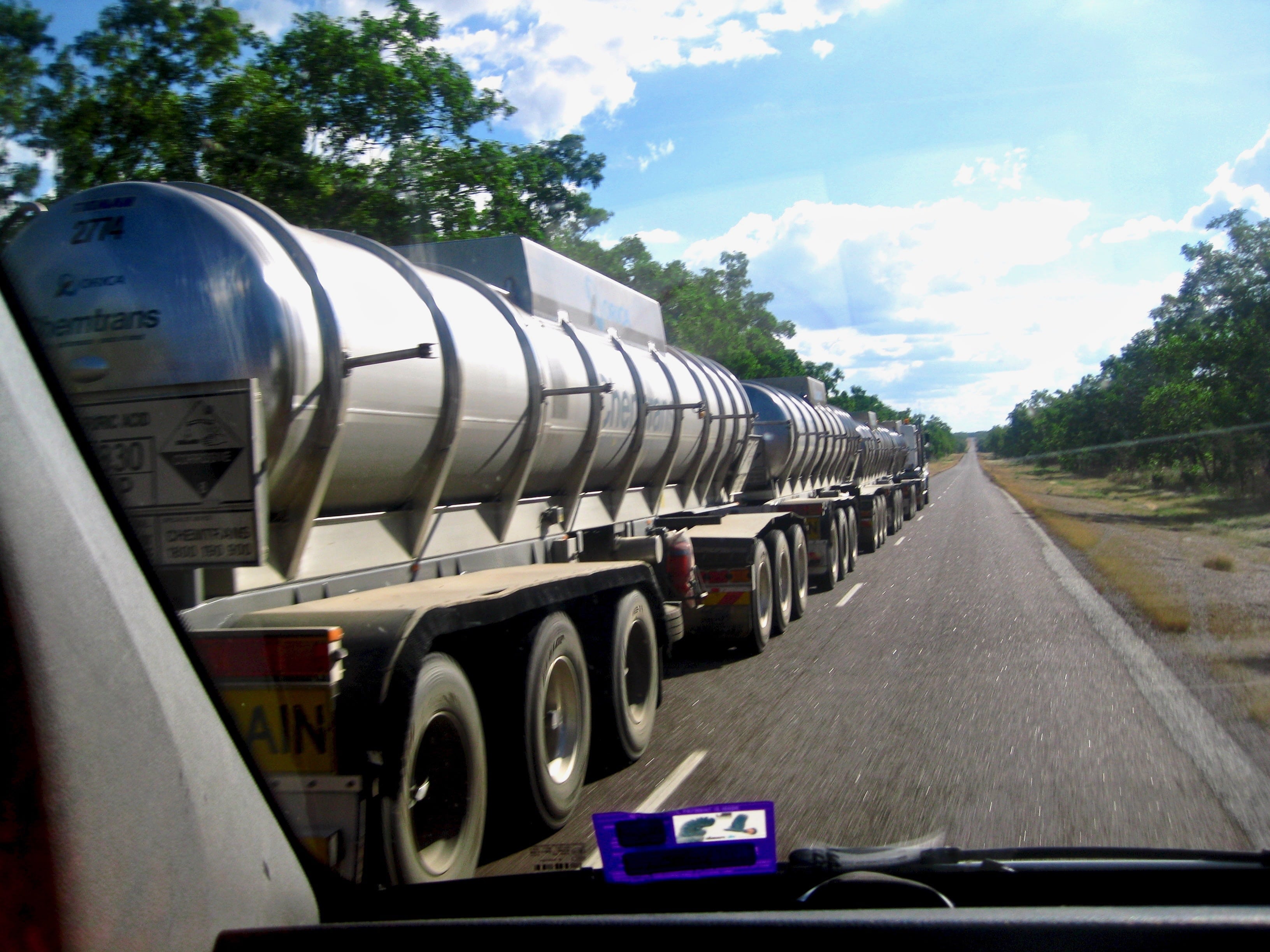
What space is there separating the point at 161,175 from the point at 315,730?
2.37 m

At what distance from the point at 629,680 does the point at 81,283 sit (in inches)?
164

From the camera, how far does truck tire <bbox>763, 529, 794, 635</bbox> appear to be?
1152cm

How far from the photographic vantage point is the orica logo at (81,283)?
4.10m

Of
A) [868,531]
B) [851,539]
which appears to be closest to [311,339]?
[851,539]

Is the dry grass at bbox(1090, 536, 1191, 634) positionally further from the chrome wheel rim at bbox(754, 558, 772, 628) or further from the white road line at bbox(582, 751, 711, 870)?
the white road line at bbox(582, 751, 711, 870)

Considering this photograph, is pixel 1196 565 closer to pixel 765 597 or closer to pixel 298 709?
pixel 765 597

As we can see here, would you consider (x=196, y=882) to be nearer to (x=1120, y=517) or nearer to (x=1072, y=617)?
(x=1072, y=617)

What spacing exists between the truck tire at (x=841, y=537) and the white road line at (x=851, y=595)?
60cm

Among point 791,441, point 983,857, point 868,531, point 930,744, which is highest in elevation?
point 791,441

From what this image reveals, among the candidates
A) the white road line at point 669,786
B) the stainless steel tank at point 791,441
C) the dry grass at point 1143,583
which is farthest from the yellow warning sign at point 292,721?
the stainless steel tank at point 791,441

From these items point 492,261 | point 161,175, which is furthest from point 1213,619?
point 161,175

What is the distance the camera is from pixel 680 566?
952cm

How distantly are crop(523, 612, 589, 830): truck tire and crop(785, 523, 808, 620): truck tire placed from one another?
6.84 metres

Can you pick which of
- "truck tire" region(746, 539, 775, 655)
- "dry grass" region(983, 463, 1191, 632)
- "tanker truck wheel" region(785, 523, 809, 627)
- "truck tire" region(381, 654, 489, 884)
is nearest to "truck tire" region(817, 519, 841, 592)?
"tanker truck wheel" region(785, 523, 809, 627)
